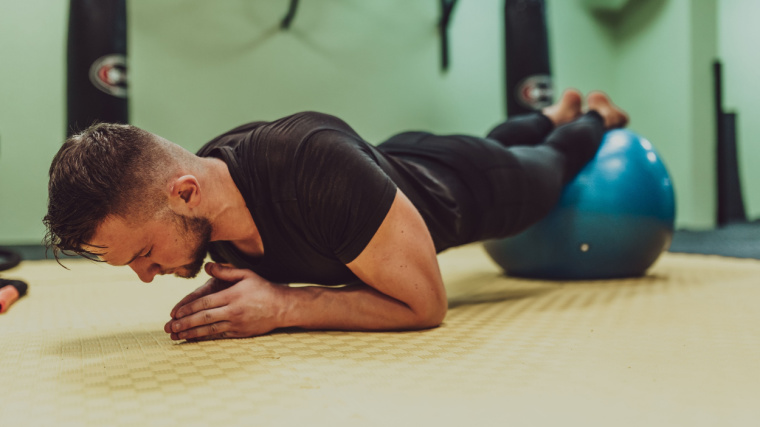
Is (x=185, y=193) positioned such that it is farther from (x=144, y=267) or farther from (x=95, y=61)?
(x=95, y=61)

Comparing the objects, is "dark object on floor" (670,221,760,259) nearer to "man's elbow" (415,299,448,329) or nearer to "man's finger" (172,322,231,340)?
"man's elbow" (415,299,448,329)

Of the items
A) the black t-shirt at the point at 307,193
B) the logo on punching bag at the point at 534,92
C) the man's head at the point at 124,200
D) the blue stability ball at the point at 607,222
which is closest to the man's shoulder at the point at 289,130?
the black t-shirt at the point at 307,193

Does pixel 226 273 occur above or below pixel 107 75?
below

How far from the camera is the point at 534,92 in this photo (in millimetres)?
3645

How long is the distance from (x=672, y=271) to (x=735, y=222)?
9.94 ft

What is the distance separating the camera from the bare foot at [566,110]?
230 cm

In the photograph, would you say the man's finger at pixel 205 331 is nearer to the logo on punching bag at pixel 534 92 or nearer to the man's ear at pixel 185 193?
the man's ear at pixel 185 193

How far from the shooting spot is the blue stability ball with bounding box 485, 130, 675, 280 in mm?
2037

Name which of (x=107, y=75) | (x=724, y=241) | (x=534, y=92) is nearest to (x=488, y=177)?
(x=107, y=75)

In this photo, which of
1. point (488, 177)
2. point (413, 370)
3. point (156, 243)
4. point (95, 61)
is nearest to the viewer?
point (413, 370)

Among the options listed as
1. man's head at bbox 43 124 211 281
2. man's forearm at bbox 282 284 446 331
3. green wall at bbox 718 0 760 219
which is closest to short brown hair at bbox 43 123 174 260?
man's head at bbox 43 124 211 281

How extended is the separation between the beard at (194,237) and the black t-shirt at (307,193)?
0.11 metres

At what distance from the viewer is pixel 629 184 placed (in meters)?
2.06

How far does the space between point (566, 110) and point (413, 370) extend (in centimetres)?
164
